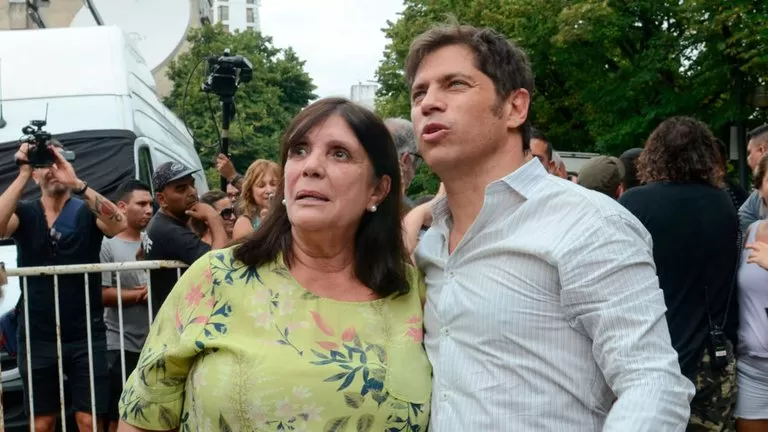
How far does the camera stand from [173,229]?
476cm

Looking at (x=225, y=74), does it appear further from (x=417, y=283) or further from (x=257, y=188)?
(x=417, y=283)

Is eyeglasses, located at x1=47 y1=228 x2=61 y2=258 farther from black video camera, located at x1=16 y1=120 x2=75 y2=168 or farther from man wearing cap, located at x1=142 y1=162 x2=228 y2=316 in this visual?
man wearing cap, located at x1=142 y1=162 x2=228 y2=316

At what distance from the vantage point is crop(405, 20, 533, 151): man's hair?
224cm

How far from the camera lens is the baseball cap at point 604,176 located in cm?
535

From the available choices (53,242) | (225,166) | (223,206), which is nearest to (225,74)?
(225,166)

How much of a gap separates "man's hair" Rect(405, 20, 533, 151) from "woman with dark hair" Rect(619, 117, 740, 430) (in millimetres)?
1727

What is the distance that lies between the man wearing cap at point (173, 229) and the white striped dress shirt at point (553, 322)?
269cm

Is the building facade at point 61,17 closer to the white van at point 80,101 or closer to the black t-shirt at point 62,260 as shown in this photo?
the white van at point 80,101

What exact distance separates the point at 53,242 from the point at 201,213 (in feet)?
3.04

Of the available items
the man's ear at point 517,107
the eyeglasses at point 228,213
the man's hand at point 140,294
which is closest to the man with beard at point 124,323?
the man's hand at point 140,294

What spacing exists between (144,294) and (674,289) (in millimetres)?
2896

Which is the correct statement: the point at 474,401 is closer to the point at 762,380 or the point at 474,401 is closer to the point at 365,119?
the point at 365,119

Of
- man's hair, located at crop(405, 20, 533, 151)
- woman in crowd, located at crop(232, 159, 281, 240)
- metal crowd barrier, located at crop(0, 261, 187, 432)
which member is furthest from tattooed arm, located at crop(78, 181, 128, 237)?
man's hair, located at crop(405, 20, 533, 151)

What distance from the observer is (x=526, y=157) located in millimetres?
2352
